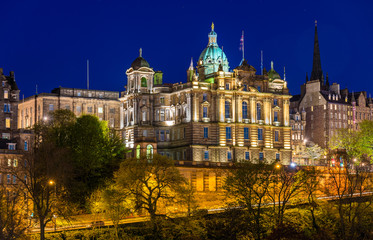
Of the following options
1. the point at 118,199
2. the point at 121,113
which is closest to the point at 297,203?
the point at 118,199

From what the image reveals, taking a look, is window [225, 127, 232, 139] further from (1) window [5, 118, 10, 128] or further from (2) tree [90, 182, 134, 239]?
(2) tree [90, 182, 134, 239]

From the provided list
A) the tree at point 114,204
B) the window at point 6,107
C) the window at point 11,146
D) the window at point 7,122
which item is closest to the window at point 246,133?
the window at point 7,122

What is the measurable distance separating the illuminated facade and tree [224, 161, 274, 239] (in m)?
32.7

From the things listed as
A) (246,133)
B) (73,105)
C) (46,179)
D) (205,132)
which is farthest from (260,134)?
(46,179)

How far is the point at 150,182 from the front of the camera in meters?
116

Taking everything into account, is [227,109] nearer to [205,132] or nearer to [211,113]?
[211,113]

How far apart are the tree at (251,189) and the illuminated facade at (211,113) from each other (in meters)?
32.7

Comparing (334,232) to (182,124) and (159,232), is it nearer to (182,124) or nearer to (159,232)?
(159,232)

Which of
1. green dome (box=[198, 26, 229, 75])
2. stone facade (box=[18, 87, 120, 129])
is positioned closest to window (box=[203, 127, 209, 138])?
green dome (box=[198, 26, 229, 75])

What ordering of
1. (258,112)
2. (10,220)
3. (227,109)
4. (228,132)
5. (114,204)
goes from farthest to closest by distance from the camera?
(258,112) < (227,109) < (228,132) < (114,204) < (10,220)

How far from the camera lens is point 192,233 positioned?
4237 inches

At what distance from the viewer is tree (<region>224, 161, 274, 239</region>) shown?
108000mm

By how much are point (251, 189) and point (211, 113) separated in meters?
45.8

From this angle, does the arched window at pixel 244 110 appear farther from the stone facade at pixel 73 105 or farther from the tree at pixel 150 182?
the tree at pixel 150 182
